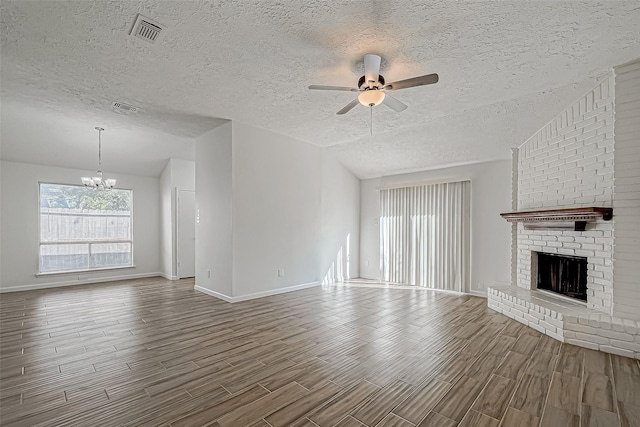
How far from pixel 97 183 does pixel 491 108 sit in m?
6.89

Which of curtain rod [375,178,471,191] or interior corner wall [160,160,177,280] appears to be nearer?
curtain rod [375,178,471,191]

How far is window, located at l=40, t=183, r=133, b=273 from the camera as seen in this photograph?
627 centimetres

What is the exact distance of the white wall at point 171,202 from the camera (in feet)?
22.9

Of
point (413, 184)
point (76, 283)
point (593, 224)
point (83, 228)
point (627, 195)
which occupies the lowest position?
point (76, 283)

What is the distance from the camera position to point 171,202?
23.1ft

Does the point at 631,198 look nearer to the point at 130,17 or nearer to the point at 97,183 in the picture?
the point at 130,17

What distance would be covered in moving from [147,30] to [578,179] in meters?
4.97

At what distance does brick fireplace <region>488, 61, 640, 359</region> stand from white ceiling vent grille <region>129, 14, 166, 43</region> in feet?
14.9

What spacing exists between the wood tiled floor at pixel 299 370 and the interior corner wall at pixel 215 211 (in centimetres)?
92

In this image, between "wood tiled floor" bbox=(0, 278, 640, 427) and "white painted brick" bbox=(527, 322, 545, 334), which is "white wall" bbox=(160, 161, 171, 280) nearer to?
"wood tiled floor" bbox=(0, 278, 640, 427)

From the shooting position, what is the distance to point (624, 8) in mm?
2252

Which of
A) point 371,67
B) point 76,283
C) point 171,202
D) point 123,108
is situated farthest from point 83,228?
point 371,67

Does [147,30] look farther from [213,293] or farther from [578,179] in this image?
[578,179]

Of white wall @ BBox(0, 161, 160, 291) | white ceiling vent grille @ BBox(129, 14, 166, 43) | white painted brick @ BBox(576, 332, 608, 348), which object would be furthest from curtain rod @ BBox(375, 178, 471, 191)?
white wall @ BBox(0, 161, 160, 291)
